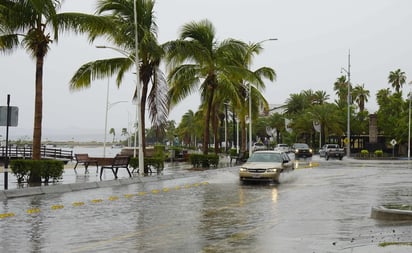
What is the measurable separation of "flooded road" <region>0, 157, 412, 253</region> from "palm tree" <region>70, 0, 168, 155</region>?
7897mm

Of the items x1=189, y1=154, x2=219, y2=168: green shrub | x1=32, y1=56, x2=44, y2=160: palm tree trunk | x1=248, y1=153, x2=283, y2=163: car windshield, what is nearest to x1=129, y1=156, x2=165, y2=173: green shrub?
x1=189, y1=154, x2=219, y2=168: green shrub

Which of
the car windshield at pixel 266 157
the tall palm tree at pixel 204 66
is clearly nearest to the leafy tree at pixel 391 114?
the tall palm tree at pixel 204 66

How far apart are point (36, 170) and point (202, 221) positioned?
1029 centimetres

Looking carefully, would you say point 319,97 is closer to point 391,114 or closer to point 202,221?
point 391,114

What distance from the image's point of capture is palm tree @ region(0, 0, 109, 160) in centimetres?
1886

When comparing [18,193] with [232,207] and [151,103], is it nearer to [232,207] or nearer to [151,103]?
[232,207]

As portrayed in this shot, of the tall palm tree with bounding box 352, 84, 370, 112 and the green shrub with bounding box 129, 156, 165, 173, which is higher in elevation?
the tall palm tree with bounding box 352, 84, 370, 112

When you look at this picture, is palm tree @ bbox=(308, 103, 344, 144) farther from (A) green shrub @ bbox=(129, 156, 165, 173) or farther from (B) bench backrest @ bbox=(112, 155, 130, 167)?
(B) bench backrest @ bbox=(112, 155, 130, 167)

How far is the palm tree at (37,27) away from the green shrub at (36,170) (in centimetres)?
71

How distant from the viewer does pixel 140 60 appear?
88.6ft

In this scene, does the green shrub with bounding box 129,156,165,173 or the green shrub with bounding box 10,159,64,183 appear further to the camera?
the green shrub with bounding box 129,156,165,173

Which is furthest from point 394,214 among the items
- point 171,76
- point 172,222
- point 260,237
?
point 171,76

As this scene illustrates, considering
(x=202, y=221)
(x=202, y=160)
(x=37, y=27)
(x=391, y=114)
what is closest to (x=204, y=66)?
(x=202, y=160)

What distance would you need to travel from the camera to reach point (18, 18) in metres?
19.0
